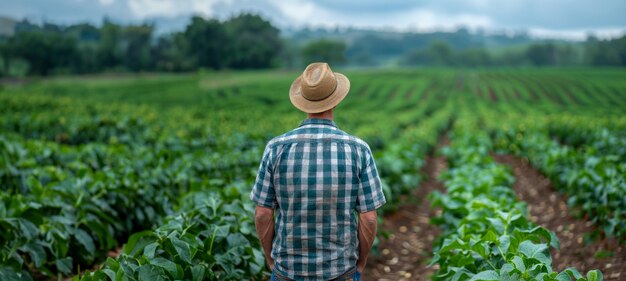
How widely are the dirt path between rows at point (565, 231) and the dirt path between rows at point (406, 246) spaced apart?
1337 mm

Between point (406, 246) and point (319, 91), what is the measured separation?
4329 millimetres

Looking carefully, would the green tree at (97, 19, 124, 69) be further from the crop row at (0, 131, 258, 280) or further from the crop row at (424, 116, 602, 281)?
the crop row at (424, 116, 602, 281)

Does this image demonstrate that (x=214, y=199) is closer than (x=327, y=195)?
No

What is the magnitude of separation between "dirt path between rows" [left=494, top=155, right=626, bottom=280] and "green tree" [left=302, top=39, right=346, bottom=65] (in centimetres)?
6120

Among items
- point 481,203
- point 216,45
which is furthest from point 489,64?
point 481,203

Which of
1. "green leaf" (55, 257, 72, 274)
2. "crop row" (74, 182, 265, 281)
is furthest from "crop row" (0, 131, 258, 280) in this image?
"crop row" (74, 182, 265, 281)

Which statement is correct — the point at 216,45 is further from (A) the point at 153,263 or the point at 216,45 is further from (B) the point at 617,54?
(A) the point at 153,263

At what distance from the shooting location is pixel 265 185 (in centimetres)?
251

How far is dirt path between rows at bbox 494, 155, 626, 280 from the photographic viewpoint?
4542mm

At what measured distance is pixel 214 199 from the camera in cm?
388

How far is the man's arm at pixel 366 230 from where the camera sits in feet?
8.20

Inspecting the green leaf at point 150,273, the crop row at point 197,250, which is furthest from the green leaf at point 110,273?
the green leaf at point 150,273

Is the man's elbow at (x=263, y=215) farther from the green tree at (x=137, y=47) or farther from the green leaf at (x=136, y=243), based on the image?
the green tree at (x=137, y=47)

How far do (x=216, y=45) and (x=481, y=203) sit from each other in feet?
161
